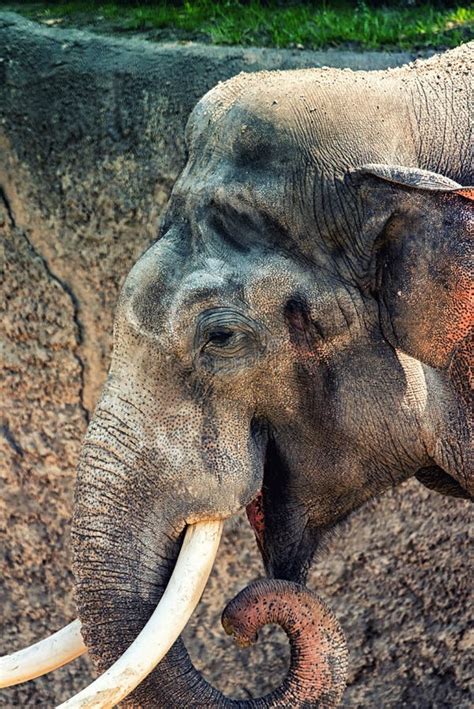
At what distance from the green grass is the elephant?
4.62 ft

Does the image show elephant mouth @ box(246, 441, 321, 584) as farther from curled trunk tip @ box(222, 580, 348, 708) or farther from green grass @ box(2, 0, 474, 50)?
green grass @ box(2, 0, 474, 50)

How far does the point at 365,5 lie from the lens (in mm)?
4355

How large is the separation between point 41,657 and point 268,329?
30.1 inches

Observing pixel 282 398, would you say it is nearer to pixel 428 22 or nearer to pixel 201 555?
pixel 201 555

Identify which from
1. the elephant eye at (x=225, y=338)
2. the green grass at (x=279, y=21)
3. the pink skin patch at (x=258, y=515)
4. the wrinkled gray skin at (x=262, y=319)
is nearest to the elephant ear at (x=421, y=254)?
the wrinkled gray skin at (x=262, y=319)

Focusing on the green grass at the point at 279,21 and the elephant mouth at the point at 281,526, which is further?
the green grass at the point at 279,21

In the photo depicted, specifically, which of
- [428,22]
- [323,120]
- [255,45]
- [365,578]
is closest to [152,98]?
[255,45]

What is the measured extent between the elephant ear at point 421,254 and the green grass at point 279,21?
1.62 metres

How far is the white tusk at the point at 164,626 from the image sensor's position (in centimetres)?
230

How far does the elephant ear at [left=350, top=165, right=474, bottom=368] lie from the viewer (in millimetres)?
2322

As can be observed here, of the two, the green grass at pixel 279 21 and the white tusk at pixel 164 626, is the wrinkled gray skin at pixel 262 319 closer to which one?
the white tusk at pixel 164 626

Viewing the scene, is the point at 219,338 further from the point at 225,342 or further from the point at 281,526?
the point at 281,526

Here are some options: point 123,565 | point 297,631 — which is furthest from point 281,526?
point 123,565

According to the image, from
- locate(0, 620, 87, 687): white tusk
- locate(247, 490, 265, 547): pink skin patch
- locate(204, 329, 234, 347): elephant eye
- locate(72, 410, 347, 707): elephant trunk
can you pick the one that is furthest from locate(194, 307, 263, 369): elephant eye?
locate(0, 620, 87, 687): white tusk
